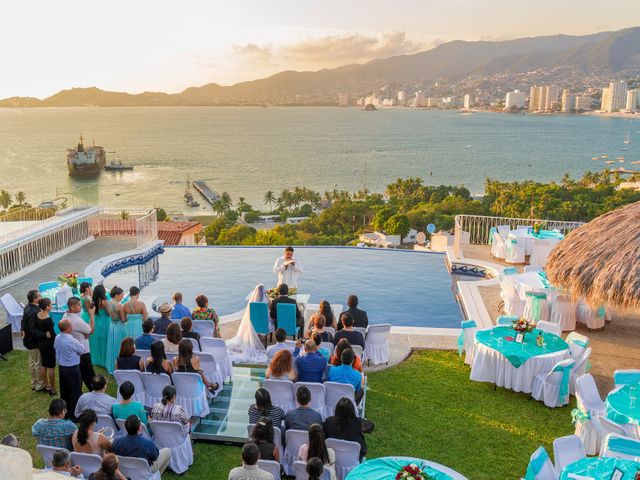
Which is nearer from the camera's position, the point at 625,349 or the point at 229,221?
the point at 625,349

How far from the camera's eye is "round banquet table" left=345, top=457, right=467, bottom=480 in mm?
5047

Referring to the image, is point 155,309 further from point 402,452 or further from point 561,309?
point 561,309

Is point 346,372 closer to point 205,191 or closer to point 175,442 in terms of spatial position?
point 175,442

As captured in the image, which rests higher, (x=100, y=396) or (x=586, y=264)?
(x=586, y=264)

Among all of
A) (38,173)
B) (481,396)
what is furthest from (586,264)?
(38,173)

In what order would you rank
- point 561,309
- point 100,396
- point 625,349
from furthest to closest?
1. point 561,309
2. point 625,349
3. point 100,396

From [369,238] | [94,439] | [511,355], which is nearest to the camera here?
[94,439]

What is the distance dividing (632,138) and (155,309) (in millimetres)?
201133

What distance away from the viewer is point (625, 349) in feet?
32.9

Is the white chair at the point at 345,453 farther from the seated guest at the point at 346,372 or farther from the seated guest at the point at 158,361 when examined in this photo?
the seated guest at the point at 158,361

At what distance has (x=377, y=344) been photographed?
9102 mm

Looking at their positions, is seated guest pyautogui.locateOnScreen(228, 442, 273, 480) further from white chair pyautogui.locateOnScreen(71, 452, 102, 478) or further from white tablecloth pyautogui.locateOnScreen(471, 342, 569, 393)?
white tablecloth pyautogui.locateOnScreen(471, 342, 569, 393)

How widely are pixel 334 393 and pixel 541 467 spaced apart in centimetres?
232

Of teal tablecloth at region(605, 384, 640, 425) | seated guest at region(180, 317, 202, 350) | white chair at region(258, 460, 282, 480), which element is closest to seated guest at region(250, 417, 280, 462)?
white chair at region(258, 460, 282, 480)
